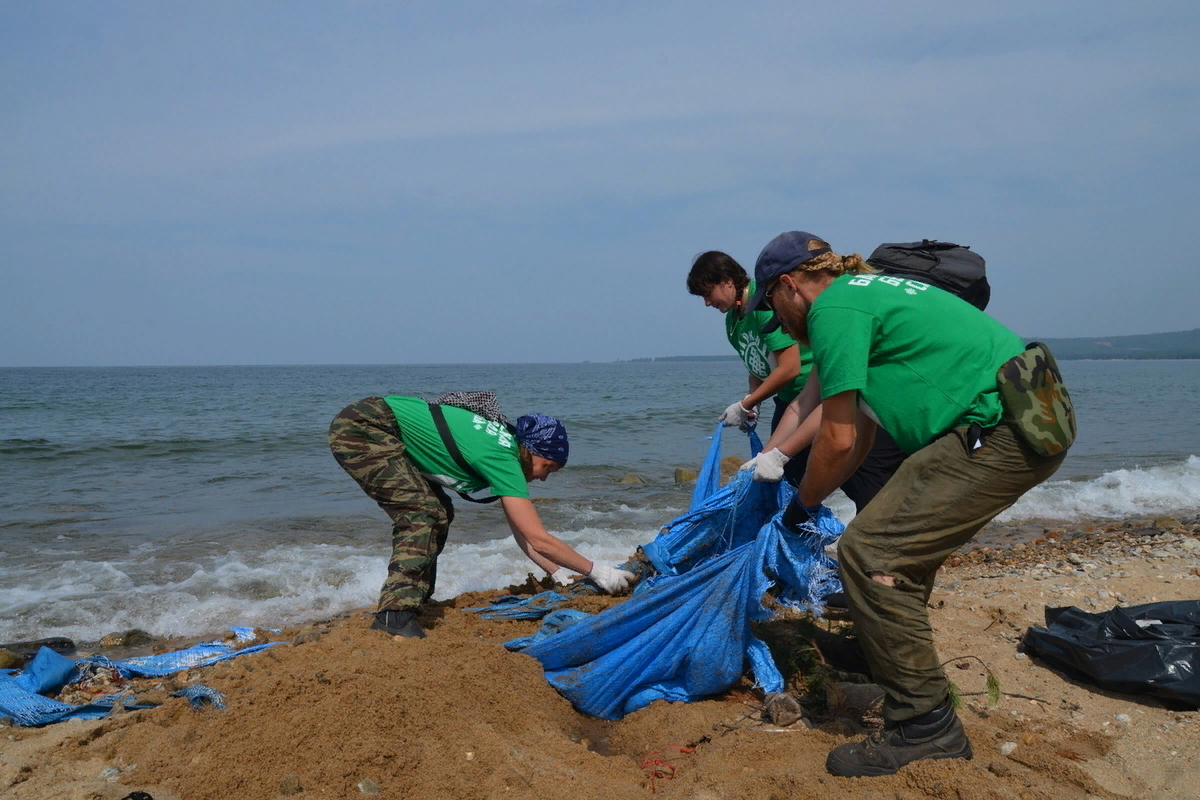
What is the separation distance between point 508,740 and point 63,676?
2262mm

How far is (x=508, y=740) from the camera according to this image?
2812mm

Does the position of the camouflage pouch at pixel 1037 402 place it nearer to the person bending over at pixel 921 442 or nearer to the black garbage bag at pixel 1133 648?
the person bending over at pixel 921 442

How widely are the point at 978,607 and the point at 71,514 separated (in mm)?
9330

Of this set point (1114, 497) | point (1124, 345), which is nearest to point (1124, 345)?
point (1124, 345)

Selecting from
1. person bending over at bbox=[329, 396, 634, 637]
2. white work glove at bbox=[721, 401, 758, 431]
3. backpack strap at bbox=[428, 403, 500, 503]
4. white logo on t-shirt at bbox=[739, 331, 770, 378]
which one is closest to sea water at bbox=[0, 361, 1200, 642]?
white work glove at bbox=[721, 401, 758, 431]

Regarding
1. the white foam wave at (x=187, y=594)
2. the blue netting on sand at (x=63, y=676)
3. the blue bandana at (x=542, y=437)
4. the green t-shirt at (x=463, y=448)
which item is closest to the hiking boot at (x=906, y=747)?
Answer: the green t-shirt at (x=463, y=448)

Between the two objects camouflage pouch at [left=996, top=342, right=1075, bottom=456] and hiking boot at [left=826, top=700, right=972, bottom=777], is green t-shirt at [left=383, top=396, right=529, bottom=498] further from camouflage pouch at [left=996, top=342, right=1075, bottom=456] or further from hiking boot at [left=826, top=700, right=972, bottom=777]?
camouflage pouch at [left=996, top=342, right=1075, bottom=456]

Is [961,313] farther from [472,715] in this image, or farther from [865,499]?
[472,715]

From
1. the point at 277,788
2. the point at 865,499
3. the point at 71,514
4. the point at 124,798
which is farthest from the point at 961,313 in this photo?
the point at 71,514

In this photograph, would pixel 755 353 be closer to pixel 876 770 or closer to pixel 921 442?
pixel 921 442

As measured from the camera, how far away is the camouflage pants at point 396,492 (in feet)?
11.7

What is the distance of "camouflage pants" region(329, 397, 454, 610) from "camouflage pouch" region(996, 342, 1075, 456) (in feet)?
7.84

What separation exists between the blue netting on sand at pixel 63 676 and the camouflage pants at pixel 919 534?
273cm

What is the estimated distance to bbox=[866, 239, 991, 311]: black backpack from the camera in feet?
10.5
